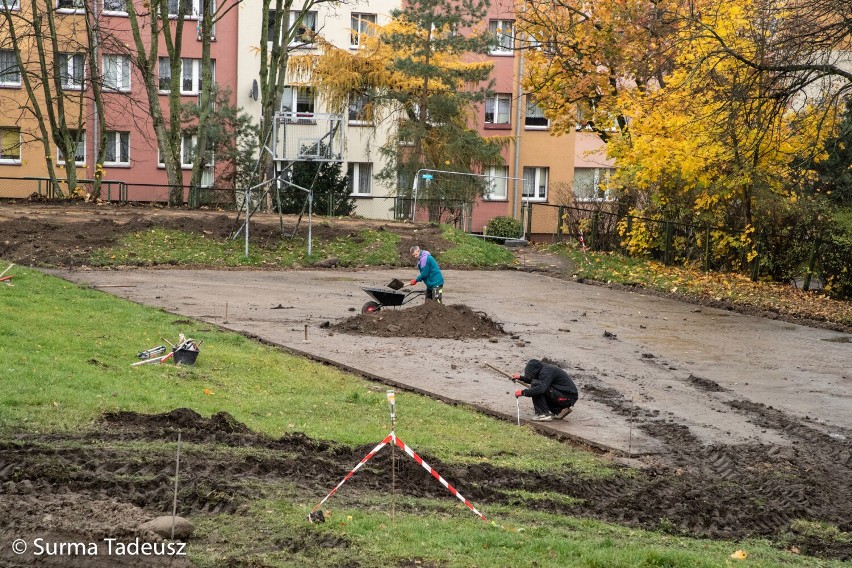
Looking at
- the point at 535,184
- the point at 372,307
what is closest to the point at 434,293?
the point at 372,307

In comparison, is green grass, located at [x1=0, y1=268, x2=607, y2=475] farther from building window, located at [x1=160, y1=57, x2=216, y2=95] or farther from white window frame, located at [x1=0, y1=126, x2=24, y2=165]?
building window, located at [x1=160, y1=57, x2=216, y2=95]

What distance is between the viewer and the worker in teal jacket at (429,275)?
970 inches

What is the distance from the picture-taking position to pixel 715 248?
35812 mm

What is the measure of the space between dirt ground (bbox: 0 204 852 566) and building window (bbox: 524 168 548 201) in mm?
22925

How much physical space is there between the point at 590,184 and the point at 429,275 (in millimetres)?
29663

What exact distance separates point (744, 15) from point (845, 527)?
23816 millimetres

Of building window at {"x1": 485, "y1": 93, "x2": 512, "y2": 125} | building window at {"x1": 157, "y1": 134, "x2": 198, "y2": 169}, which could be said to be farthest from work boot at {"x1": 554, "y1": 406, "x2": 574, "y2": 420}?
building window at {"x1": 485, "y1": 93, "x2": 512, "y2": 125}

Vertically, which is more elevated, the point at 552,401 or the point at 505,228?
the point at 505,228

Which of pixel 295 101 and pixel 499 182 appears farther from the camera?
pixel 499 182

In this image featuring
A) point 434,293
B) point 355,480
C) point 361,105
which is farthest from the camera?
point 361,105

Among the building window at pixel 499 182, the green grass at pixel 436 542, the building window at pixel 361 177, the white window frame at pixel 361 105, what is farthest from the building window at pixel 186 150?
the green grass at pixel 436 542

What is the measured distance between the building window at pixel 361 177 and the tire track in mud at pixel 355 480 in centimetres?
4312

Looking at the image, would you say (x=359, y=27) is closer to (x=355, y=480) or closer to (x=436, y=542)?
(x=355, y=480)

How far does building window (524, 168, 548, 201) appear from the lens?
58094 mm
